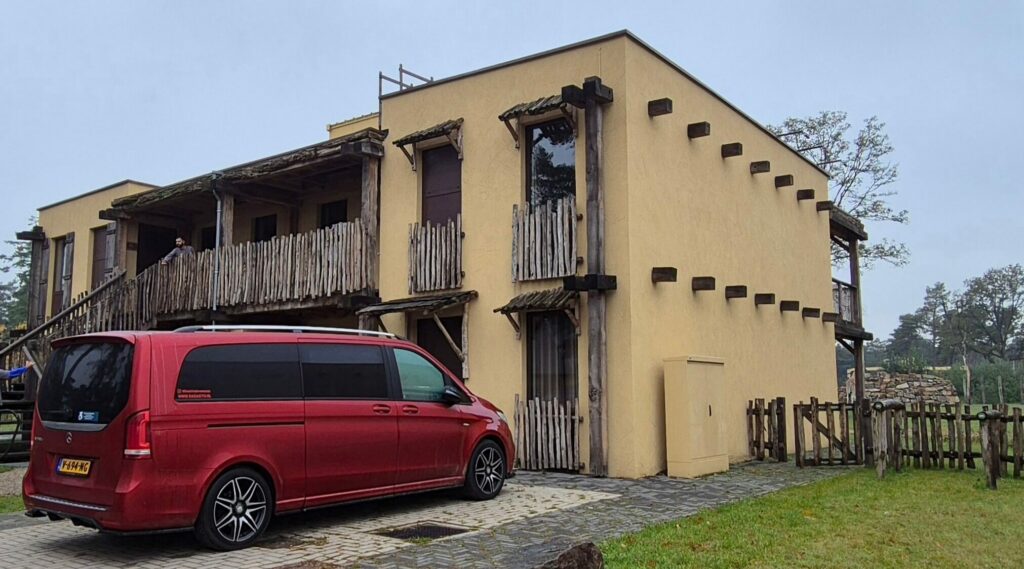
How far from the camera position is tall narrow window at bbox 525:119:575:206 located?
12.4m

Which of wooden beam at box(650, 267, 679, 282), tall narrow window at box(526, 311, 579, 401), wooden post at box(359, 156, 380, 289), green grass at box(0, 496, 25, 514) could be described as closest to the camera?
green grass at box(0, 496, 25, 514)

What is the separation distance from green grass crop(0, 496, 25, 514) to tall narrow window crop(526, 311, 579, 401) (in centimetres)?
659

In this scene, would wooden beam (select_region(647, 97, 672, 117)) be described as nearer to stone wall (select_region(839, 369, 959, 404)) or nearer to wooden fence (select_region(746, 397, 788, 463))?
wooden fence (select_region(746, 397, 788, 463))

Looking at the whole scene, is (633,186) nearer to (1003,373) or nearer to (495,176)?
(495,176)

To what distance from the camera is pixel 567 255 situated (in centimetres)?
1178

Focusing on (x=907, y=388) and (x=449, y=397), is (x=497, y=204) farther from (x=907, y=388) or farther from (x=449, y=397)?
(x=907, y=388)

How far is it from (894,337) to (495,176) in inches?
3231

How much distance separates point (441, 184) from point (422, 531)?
24.3 feet

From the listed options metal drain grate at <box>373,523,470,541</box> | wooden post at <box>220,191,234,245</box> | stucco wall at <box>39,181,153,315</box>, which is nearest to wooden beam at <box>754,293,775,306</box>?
metal drain grate at <box>373,523,470,541</box>

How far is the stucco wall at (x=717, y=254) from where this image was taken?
11.7m

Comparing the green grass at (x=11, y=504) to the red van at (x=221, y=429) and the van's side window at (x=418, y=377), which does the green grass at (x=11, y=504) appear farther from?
the van's side window at (x=418, y=377)

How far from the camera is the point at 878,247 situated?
33.4 m

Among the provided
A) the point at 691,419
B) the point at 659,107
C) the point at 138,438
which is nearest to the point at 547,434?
the point at 691,419

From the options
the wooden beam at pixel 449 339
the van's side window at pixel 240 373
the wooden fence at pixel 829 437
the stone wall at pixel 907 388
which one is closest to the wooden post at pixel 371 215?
the wooden beam at pixel 449 339
